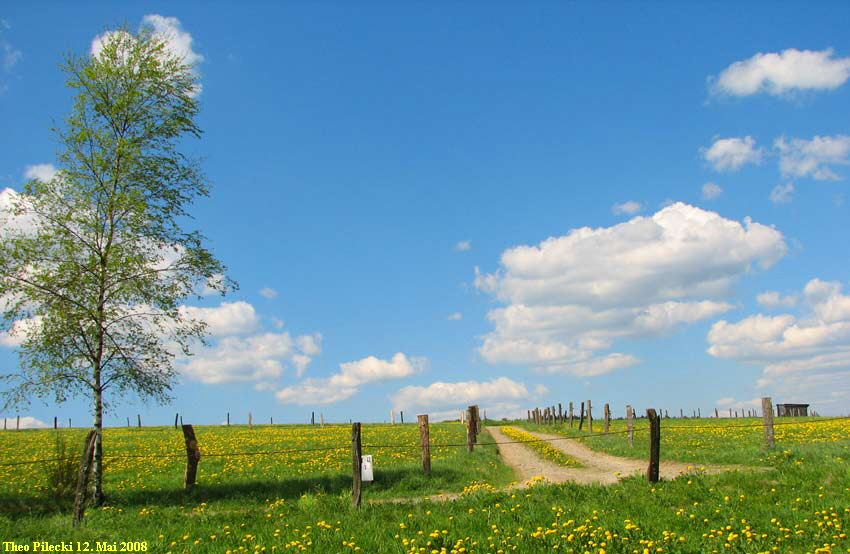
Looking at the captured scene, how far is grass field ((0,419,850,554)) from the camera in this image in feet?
Result: 33.9

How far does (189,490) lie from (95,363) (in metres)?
4.95

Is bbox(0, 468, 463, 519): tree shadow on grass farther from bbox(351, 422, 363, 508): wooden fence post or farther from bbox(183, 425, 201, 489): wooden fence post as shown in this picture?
bbox(351, 422, 363, 508): wooden fence post

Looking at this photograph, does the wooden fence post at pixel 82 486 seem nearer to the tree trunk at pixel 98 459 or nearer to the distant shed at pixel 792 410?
the tree trunk at pixel 98 459

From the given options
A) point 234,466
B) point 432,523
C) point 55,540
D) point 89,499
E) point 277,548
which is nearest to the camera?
point 277,548

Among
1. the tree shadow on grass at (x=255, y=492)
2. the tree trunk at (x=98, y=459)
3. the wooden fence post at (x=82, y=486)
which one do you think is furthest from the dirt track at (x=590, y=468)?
the tree trunk at (x=98, y=459)

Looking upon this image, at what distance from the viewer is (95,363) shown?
1884 cm

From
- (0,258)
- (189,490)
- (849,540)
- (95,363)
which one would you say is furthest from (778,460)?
(0,258)

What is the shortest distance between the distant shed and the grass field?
3210 inches

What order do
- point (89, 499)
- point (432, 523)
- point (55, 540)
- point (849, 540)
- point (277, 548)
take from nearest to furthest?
point (849, 540)
point (277, 548)
point (432, 523)
point (55, 540)
point (89, 499)

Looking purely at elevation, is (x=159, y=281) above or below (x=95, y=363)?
above

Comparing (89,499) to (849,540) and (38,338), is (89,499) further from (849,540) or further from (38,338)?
(849,540)

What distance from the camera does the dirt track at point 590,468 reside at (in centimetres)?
1908

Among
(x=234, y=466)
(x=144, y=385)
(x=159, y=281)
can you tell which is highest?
(x=159, y=281)

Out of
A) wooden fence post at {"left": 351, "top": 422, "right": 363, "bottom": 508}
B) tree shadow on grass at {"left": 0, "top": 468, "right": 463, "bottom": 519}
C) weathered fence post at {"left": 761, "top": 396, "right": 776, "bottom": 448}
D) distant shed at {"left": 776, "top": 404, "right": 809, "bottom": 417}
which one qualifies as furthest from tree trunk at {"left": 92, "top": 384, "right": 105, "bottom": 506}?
distant shed at {"left": 776, "top": 404, "right": 809, "bottom": 417}
